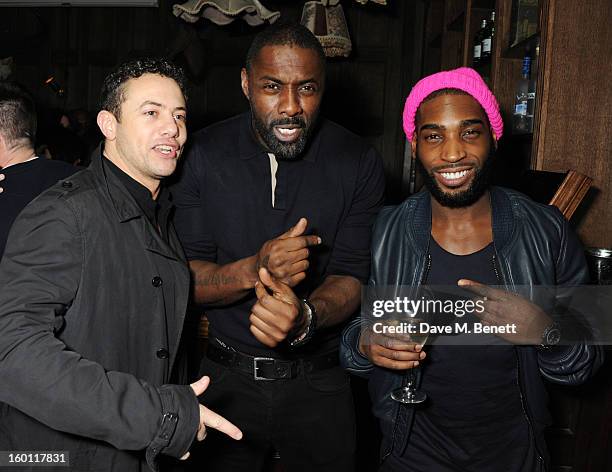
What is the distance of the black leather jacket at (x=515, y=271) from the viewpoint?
5.78 ft

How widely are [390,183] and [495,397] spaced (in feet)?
14.2

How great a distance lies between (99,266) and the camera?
145cm

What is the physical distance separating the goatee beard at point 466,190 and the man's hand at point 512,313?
0.36 meters

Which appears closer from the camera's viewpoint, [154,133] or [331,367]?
[154,133]

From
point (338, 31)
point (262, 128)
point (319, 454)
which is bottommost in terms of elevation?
point (319, 454)

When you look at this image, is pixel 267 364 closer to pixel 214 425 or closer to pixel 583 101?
pixel 214 425

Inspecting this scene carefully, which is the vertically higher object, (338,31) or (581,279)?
(338,31)

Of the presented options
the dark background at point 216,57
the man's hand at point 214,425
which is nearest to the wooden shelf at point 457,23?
the dark background at point 216,57

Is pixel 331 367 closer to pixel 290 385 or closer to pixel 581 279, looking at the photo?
pixel 290 385

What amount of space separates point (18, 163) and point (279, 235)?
1.27 meters

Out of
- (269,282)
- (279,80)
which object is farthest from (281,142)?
(269,282)

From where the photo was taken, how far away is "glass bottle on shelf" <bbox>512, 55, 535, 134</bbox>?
10.6ft

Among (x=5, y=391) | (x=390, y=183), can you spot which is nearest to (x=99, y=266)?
(x=5, y=391)

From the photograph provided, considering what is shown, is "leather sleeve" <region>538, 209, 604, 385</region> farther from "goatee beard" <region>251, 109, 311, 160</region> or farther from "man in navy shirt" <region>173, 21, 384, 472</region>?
"goatee beard" <region>251, 109, 311, 160</region>
